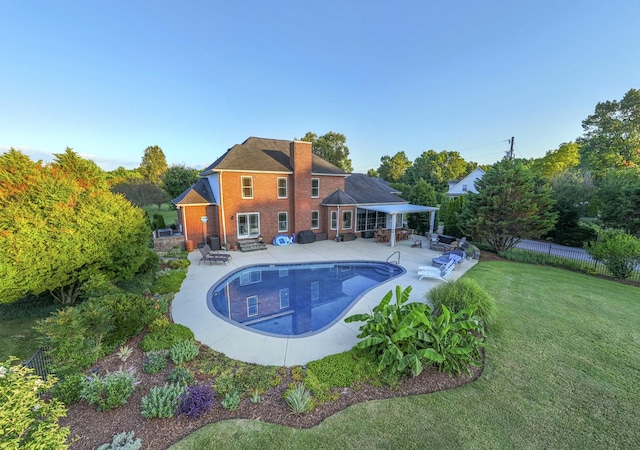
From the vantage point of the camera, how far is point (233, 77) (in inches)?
728

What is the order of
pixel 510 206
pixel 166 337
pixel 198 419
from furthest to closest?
pixel 510 206 → pixel 166 337 → pixel 198 419

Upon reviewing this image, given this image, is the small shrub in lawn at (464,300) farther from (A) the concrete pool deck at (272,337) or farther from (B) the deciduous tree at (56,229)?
(B) the deciduous tree at (56,229)

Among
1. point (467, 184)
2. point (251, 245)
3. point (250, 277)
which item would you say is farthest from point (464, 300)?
point (467, 184)

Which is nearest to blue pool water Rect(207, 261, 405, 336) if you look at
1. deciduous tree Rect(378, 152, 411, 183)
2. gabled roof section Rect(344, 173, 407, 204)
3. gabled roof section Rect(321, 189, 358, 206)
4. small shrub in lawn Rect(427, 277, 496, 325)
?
small shrub in lawn Rect(427, 277, 496, 325)

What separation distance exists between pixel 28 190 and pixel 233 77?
15159 mm

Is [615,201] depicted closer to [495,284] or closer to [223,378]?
[495,284]

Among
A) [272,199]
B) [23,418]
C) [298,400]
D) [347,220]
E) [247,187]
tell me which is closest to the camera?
[23,418]

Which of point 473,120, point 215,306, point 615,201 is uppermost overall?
point 473,120

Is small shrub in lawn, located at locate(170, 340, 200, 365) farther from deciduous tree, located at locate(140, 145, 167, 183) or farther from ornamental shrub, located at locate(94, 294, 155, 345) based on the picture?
deciduous tree, located at locate(140, 145, 167, 183)

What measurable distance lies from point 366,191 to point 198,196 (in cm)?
1441

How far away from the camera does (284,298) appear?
10.8 meters

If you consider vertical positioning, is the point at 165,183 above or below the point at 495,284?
above

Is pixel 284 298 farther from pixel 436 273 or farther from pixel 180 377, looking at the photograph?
pixel 436 273

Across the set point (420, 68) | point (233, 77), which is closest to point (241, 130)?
point (233, 77)
